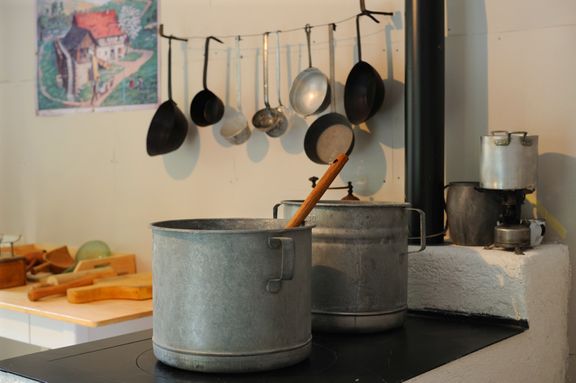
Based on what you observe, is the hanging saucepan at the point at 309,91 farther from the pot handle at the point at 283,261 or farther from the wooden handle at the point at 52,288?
the pot handle at the point at 283,261

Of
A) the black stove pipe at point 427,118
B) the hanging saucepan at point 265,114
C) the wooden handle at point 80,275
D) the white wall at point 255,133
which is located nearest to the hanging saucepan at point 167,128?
the white wall at point 255,133

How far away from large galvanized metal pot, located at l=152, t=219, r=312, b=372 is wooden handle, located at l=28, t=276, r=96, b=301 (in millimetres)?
1334

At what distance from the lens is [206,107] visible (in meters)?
2.65

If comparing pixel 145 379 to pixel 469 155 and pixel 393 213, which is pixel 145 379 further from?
pixel 469 155

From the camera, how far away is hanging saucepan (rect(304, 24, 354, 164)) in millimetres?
2230

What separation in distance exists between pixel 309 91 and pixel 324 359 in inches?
46.2

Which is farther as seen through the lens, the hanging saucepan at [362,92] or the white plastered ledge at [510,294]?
the hanging saucepan at [362,92]

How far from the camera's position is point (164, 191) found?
2832 millimetres

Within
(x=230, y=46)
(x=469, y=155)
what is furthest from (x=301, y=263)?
(x=230, y=46)

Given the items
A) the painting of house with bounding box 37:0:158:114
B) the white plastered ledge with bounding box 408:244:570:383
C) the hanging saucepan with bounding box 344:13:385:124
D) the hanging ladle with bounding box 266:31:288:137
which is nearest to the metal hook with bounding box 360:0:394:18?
the hanging saucepan with bounding box 344:13:385:124

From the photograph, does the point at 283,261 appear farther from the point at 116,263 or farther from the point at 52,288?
the point at 116,263

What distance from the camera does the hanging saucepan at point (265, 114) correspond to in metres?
2.44

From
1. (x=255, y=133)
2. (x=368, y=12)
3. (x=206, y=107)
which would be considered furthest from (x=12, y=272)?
(x=368, y=12)

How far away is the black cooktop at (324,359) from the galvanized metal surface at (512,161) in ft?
1.13
